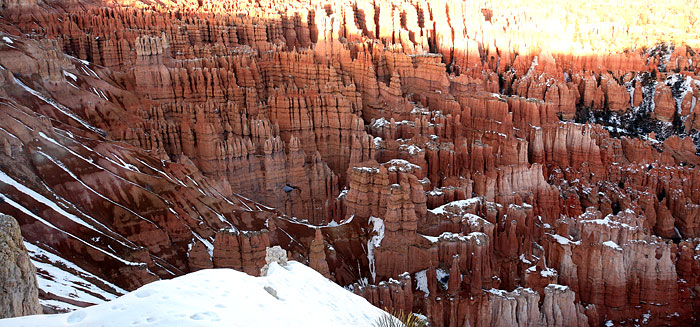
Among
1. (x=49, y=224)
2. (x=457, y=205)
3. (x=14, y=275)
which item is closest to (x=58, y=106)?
(x=49, y=224)

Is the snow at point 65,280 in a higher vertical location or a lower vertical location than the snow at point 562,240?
higher

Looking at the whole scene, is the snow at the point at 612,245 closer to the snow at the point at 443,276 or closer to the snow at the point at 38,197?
the snow at the point at 443,276

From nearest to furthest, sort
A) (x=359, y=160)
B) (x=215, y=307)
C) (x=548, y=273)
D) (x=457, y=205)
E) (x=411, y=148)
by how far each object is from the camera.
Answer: (x=215, y=307), (x=548, y=273), (x=457, y=205), (x=411, y=148), (x=359, y=160)

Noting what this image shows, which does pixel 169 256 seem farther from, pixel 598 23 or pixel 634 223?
pixel 598 23

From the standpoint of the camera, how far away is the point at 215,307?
8.09m

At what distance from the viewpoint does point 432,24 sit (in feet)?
192

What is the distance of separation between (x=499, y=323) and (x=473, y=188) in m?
10.5

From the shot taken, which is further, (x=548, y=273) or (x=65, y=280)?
(x=548, y=273)

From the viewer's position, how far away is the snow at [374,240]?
26062 millimetres

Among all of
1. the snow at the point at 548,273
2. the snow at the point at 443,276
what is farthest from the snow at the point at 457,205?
the snow at the point at 548,273

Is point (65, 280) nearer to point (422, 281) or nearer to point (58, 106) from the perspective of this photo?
point (422, 281)

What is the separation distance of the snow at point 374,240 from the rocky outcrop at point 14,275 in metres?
17.9

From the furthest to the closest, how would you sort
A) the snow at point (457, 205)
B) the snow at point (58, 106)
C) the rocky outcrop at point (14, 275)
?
the snow at point (457, 205) → the snow at point (58, 106) → the rocky outcrop at point (14, 275)

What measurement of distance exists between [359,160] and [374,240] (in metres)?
8.58
